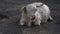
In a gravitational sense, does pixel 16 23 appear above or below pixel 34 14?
below

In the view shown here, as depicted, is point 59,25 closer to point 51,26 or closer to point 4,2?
point 51,26

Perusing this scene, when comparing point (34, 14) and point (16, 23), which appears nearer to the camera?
point (34, 14)

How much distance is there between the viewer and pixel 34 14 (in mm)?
5402

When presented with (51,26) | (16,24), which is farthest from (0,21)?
(51,26)

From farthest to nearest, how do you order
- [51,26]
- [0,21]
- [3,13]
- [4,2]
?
1. [4,2]
2. [3,13]
3. [0,21]
4. [51,26]

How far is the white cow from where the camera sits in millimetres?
5404

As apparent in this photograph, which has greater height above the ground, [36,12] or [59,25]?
[36,12]

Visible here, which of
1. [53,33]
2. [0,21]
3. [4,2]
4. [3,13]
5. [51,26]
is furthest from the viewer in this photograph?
[4,2]

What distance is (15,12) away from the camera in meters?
6.82

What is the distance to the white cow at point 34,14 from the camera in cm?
540

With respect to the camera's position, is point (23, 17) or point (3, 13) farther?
point (3, 13)

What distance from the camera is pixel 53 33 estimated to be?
205 inches

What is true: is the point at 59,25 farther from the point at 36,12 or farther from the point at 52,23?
the point at 36,12

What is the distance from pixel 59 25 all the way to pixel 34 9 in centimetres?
79
